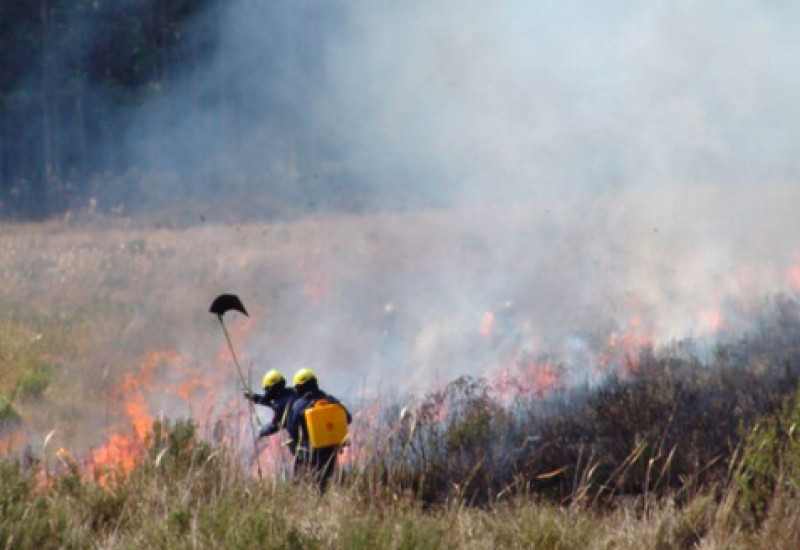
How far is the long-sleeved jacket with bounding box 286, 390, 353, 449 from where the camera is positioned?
934cm

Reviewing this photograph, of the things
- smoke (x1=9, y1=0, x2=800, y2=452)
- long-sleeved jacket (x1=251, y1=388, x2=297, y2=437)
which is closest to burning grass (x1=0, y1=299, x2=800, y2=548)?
long-sleeved jacket (x1=251, y1=388, x2=297, y2=437)

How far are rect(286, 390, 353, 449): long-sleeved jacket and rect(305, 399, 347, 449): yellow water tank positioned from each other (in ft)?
0.46

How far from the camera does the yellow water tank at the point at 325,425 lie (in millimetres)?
9047

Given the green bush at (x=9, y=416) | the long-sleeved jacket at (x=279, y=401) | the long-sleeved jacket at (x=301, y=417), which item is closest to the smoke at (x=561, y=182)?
the green bush at (x=9, y=416)

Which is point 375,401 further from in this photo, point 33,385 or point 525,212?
point 525,212

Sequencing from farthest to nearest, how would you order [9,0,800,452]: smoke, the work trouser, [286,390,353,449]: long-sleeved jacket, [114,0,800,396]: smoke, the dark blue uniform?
[114,0,800,396]: smoke, [9,0,800,452]: smoke, [286,390,353,449]: long-sleeved jacket, the dark blue uniform, the work trouser

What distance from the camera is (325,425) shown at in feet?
29.8

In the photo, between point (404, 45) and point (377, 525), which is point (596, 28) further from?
point (377, 525)

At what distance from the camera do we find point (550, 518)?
712 cm

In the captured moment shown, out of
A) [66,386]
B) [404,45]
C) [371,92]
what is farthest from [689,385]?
[371,92]

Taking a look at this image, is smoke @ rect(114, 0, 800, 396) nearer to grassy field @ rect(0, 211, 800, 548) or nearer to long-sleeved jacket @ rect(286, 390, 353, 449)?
grassy field @ rect(0, 211, 800, 548)

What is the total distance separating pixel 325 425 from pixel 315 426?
7 centimetres

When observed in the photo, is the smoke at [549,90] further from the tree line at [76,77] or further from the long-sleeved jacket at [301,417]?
the long-sleeved jacket at [301,417]

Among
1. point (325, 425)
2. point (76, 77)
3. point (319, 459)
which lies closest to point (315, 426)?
point (325, 425)
